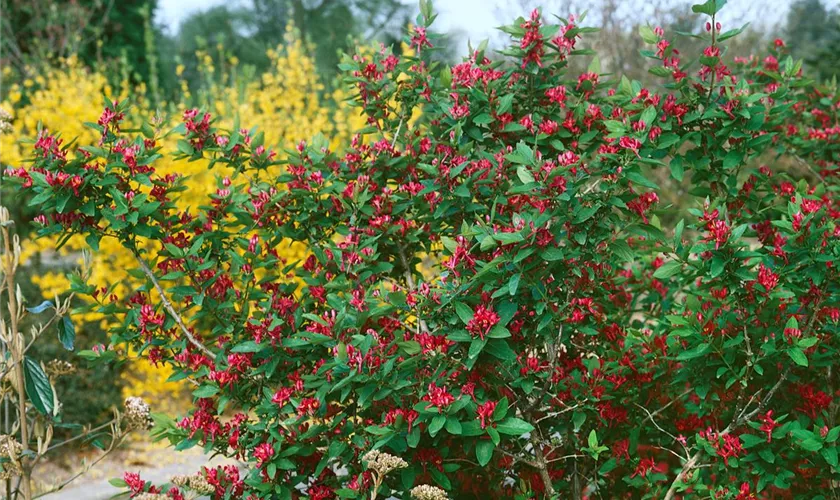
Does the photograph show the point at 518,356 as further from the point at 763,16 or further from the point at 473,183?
the point at 763,16

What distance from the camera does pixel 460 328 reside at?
2051mm

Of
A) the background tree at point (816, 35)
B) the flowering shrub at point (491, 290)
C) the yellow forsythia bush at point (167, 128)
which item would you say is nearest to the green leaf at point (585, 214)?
the flowering shrub at point (491, 290)

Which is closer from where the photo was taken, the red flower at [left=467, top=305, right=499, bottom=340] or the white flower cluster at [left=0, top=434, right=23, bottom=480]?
the white flower cluster at [left=0, top=434, right=23, bottom=480]

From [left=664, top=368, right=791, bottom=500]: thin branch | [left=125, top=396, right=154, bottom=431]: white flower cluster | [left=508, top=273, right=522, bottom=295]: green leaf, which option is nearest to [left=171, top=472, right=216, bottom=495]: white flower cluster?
[left=125, top=396, right=154, bottom=431]: white flower cluster

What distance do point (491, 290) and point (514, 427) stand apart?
0.34 metres

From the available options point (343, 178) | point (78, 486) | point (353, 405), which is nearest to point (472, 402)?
point (353, 405)

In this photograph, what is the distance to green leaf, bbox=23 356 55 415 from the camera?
1888 mm

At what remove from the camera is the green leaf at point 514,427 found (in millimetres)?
1902

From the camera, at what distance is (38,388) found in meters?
1.90

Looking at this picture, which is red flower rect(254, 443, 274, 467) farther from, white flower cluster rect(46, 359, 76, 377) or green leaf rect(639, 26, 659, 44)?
green leaf rect(639, 26, 659, 44)

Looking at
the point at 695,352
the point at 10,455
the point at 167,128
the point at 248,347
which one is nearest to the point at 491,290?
the point at 695,352

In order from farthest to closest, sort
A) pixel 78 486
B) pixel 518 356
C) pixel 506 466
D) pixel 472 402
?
pixel 78 486 → pixel 506 466 → pixel 518 356 → pixel 472 402

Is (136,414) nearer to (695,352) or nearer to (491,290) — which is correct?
(491,290)

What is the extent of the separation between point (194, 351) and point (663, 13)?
8.08 metres
